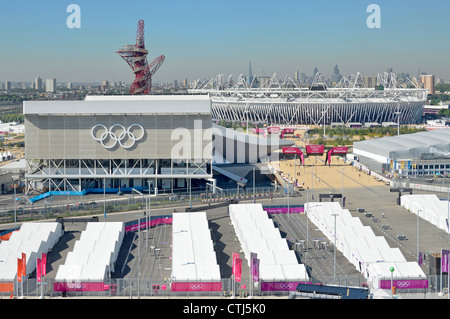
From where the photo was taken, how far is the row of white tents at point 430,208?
3374cm

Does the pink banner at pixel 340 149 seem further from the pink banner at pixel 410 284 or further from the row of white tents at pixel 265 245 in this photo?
the pink banner at pixel 410 284

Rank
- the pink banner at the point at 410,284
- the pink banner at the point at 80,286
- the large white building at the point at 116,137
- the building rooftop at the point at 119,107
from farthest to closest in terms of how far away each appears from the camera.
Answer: the large white building at the point at 116,137 < the building rooftop at the point at 119,107 < the pink banner at the point at 410,284 < the pink banner at the point at 80,286

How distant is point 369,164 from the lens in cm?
5875

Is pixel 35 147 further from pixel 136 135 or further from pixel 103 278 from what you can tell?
pixel 103 278

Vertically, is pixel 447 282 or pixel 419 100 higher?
pixel 419 100

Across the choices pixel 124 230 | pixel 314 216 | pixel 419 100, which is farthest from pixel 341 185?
pixel 419 100

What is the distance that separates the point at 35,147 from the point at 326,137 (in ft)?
172

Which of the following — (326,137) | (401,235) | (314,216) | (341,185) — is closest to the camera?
(401,235)

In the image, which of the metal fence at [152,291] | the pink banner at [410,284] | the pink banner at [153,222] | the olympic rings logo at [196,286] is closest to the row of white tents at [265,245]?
the metal fence at [152,291]

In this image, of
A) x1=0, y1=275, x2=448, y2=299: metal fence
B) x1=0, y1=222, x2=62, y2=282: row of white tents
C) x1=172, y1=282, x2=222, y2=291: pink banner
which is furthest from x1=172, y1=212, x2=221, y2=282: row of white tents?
x1=0, y1=222, x2=62, y2=282: row of white tents

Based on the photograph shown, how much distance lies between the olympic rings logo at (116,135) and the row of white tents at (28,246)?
12868 mm

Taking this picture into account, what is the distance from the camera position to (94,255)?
25.7m

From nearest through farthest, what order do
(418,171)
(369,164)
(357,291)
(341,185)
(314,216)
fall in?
(357,291)
(314,216)
(341,185)
(418,171)
(369,164)

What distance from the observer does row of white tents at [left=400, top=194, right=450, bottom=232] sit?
33737 millimetres
